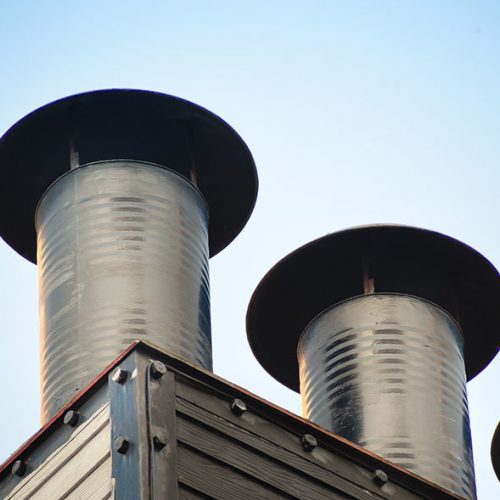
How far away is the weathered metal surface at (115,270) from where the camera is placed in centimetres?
934

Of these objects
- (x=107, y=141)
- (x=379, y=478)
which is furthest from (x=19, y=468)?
(x=107, y=141)

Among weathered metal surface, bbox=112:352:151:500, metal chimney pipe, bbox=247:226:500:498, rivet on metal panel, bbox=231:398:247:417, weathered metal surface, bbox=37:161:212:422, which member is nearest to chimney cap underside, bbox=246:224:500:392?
metal chimney pipe, bbox=247:226:500:498

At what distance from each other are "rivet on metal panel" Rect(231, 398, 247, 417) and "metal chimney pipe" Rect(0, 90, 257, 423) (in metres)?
1.60

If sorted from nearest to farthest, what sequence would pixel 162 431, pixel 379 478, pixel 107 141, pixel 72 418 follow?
pixel 162 431 → pixel 72 418 → pixel 379 478 → pixel 107 141

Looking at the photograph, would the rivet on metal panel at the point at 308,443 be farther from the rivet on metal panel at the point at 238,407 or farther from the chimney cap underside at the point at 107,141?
the chimney cap underside at the point at 107,141

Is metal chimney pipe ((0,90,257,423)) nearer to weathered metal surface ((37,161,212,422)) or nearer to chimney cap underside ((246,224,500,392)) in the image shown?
weathered metal surface ((37,161,212,422))

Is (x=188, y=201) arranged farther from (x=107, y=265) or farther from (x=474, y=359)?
(x=474, y=359)

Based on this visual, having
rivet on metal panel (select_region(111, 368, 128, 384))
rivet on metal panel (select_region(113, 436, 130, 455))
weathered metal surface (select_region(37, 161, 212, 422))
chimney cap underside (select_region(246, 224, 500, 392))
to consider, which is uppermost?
chimney cap underside (select_region(246, 224, 500, 392))

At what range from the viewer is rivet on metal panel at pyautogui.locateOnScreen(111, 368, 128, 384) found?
7285 mm

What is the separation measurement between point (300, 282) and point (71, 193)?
2.23m

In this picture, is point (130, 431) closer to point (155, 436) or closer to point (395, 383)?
point (155, 436)

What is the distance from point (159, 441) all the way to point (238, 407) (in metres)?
0.72

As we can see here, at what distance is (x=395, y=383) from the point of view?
10.8 metres

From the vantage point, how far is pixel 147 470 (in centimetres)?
690
